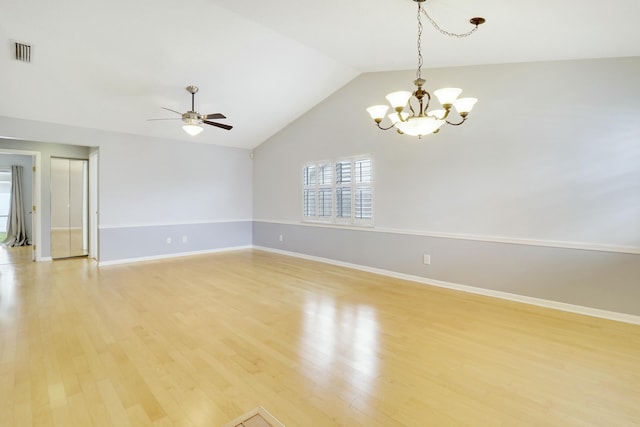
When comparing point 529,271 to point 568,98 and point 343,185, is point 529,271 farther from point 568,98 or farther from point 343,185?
point 343,185

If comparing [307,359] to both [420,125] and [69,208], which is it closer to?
[420,125]

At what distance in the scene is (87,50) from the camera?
3801mm

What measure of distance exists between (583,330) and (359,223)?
3.29m

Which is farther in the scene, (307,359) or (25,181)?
(25,181)

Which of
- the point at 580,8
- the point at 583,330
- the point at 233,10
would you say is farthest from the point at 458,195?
the point at 233,10

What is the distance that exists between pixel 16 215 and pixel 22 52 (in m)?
6.36

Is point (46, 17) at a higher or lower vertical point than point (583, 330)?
higher

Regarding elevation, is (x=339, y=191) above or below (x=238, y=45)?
below

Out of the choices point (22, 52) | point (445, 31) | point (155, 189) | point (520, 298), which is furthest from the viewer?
point (155, 189)

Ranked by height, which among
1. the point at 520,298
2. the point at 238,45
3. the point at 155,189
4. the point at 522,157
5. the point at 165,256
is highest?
the point at 238,45

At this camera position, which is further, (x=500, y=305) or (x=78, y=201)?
(x=78, y=201)

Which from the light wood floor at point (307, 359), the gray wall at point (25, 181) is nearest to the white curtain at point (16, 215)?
the gray wall at point (25, 181)

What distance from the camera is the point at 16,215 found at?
7930 millimetres

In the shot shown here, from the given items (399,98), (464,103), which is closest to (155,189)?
(399,98)
